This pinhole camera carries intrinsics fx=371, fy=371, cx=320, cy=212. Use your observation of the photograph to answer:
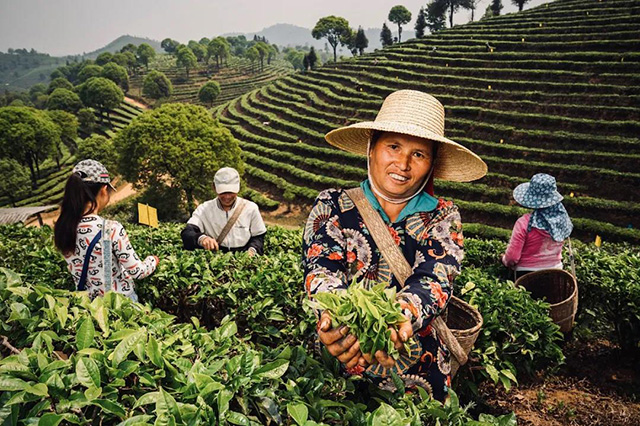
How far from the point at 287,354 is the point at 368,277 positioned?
1.92ft

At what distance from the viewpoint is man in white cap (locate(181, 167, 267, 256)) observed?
3.75m

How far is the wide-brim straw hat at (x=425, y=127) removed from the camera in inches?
71.8

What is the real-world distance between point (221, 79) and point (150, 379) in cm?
8026

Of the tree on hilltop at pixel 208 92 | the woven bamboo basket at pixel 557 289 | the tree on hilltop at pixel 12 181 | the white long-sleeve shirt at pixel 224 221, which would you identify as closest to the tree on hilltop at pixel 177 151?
the tree on hilltop at pixel 12 181

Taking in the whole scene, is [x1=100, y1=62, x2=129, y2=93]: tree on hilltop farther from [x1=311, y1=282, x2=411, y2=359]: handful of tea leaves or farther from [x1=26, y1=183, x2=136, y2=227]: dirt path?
[x1=311, y1=282, x2=411, y2=359]: handful of tea leaves

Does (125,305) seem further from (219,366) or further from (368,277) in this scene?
(368,277)

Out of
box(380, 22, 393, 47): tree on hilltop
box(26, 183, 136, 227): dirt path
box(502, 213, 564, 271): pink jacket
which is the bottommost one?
box(26, 183, 136, 227): dirt path

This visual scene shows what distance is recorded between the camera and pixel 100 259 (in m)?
2.67

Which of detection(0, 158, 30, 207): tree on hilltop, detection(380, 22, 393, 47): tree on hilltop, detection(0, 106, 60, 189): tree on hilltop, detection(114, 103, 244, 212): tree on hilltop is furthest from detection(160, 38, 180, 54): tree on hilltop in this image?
detection(114, 103, 244, 212): tree on hilltop

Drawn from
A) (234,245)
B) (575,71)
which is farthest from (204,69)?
(234,245)

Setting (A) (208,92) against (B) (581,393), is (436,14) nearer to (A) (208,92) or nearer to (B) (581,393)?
(A) (208,92)

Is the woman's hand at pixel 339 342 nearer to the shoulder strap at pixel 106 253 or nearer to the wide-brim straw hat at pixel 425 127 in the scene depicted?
the wide-brim straw hat at pixel 425 127

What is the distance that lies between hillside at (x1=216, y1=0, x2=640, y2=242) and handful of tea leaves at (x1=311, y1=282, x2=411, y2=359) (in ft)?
59.6

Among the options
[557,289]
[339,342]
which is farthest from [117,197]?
[339,342]
